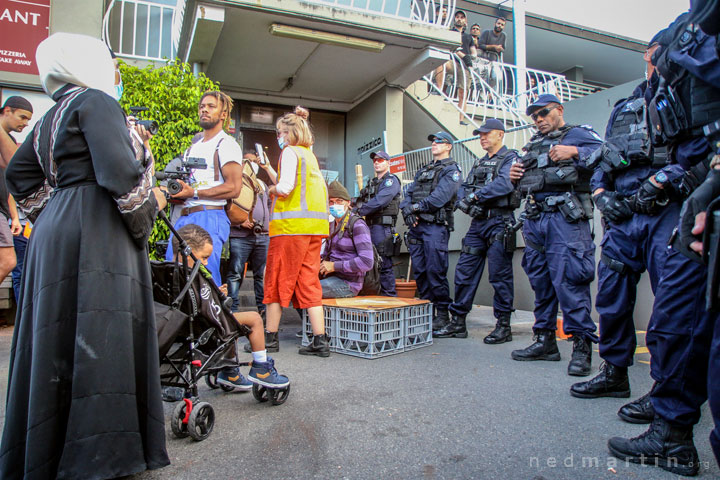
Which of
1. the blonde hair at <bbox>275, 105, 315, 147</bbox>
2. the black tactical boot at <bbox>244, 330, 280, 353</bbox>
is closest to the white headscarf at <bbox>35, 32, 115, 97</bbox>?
the blonde hair at <bbox>275, 105, 315, 147</bbox>

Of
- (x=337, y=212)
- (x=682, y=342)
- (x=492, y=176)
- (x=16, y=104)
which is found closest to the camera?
(x=682, y=342)

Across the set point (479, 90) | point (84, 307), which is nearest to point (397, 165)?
point (479, 90)

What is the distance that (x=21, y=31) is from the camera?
7516 millimetres

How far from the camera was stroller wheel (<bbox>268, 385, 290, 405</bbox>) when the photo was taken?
2693 mm

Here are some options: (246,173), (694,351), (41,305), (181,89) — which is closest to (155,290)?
(41,305)

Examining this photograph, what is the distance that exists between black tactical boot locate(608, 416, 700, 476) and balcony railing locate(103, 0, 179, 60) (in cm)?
899

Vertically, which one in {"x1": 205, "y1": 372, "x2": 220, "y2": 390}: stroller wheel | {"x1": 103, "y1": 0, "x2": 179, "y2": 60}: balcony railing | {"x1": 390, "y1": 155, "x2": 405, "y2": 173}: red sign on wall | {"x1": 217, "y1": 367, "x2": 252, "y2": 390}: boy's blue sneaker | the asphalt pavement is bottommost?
the asphalt pavement

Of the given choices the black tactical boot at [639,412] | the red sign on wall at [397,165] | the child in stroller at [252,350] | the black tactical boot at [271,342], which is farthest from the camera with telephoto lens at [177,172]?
the red sign on wall at [397,165]

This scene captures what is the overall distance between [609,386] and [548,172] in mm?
1698

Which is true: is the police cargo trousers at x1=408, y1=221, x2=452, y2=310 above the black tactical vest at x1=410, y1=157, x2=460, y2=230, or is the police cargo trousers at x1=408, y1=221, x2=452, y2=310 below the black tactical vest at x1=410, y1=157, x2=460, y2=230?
below

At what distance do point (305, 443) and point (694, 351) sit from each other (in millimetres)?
1753

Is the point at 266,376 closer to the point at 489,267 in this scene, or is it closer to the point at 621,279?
the point at 621,279

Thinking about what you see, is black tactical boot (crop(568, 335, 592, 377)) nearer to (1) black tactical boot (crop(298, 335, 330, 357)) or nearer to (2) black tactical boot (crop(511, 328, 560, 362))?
(2) black tactical boot (crop(511, 328, 560, 362))

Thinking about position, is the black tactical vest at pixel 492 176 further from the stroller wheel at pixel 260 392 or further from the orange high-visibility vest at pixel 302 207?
the stroller wheel at pixel 260 392
